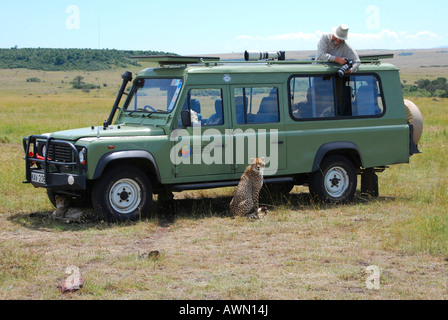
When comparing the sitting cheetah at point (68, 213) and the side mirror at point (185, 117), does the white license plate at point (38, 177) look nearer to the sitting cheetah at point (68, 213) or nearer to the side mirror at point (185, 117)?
the sitting cheetah at point (68, 213)

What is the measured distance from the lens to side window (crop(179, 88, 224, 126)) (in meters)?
8.62

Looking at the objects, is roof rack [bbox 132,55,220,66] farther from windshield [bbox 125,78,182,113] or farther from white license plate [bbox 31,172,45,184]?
white license plate [bbox 31,172,45,184]

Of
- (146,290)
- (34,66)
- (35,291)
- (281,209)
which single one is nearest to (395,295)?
(146,290)

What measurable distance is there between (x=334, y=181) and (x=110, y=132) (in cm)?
354

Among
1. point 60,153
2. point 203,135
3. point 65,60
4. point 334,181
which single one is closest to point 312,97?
point 334,181

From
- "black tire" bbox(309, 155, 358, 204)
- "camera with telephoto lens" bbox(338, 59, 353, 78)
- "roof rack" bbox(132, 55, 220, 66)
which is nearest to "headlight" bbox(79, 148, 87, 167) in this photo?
"roof rack" bbox(132, 55, 220, 66)

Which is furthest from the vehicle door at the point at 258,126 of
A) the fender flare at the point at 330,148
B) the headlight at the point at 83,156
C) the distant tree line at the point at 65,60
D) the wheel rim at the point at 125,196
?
the distant tree line at the point at 65,60

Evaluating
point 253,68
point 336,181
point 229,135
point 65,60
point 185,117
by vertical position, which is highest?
point 65,60

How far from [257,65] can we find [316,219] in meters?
2.33

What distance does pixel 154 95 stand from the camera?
909 centimetres

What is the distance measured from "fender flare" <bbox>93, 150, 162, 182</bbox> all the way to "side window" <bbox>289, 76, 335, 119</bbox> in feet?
7.27

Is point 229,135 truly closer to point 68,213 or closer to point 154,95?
point 154,95

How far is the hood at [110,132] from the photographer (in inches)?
321
